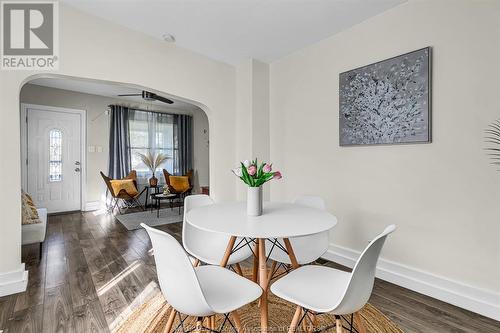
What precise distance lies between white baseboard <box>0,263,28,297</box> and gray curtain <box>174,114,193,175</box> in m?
4.60

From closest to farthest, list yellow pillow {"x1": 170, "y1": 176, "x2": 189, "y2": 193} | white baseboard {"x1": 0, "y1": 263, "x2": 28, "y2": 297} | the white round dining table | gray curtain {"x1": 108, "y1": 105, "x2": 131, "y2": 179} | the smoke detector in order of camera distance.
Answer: the white round dining table
white baseboard {"x1": 0, "y1": 263, "x2": 28, "y2": 297}
the smoke detector
gray curtain {"x1": 108, "y1": 105, "x2": 131, "y2": 179}
yellow pillow {"x1": 170, "y1": 176, "x2": 189, "y2": 193}

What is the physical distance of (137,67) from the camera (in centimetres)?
278

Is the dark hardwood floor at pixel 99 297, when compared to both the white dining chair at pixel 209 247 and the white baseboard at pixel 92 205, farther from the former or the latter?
the white baseboard at pixel 92 205

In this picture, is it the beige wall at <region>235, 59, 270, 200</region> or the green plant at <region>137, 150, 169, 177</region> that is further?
the green plant at <region>137, 150, 169, 177</region>

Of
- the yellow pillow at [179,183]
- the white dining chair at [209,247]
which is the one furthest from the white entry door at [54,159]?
the white dining chair at [209,247]

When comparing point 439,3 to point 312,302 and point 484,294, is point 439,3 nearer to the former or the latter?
point 484,294

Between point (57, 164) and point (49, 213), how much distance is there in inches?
38.8

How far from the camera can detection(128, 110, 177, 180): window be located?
19.7ft

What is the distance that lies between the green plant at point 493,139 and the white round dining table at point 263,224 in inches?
51.3

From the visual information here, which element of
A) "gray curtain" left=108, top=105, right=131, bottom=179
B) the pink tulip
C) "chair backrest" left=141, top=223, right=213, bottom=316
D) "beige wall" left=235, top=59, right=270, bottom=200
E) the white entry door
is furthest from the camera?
"gray curtain" left=108, top=105, right=131, bottom=179

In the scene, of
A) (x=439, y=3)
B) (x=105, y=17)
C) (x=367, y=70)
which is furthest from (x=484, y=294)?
(x=105, y=17)

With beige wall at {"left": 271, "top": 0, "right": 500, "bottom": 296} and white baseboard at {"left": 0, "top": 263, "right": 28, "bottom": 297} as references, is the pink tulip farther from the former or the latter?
white baseboard at {"left": 0, "top": 263, "right": 28, "bottom": 297}

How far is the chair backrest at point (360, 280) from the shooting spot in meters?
1.08

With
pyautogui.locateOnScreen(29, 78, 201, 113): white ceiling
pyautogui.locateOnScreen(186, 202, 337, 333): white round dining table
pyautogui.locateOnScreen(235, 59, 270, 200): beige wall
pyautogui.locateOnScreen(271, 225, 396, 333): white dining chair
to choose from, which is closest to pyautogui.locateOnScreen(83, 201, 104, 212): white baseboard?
pyautogui.locateOnScreen(29, 78, 201, 113): white ceiling
